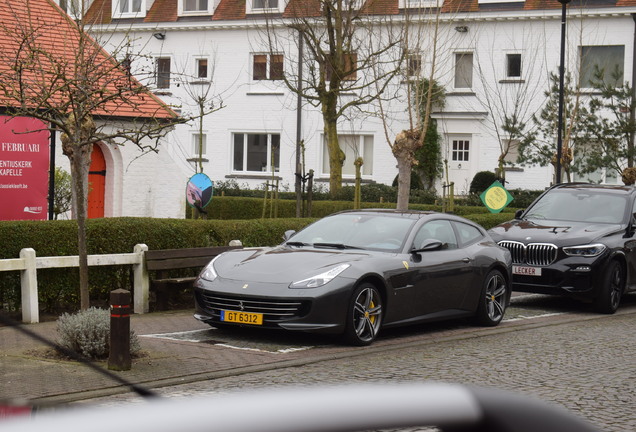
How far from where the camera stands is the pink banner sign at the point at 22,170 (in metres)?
15.9

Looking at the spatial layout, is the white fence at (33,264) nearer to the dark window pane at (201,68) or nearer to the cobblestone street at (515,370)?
the cobblestone street at (515,370)

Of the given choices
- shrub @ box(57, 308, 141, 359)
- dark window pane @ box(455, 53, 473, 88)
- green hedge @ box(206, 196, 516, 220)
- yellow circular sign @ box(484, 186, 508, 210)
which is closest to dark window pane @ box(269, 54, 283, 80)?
green hedge @ box(206, 196, 516, 220)

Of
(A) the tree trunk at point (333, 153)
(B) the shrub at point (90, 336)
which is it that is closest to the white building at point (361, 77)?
(A) the tree trunk at point (333, 153)

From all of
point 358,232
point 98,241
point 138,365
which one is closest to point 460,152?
point 98,241

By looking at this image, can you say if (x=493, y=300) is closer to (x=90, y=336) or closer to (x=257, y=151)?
(x=90, y=336)

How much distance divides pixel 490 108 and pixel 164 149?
15774mm

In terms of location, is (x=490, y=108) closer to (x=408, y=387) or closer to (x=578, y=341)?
(x=578, y=341)

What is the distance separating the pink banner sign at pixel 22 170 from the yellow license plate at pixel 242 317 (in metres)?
6.27

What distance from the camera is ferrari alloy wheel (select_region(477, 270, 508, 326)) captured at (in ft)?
42.1

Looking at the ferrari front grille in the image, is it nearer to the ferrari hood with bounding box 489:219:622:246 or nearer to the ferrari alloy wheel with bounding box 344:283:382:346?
the ferrari alloy wheel with bounding box 344:283:382:346

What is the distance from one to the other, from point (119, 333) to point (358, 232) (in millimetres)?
3741

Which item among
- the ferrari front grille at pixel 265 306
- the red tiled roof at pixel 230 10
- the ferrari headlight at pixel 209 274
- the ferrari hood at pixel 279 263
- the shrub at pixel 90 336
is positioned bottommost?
the shrub at pixel 90 336

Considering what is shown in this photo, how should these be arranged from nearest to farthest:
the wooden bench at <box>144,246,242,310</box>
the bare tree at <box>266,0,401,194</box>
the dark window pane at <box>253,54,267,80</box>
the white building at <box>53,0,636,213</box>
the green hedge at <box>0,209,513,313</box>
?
the green hedge at <box>0,209,513,313</box> → the wooden bench at <box>144,246,242,310</box> → the bare tree at <box>266,0,401,194</box> → the white building at <box>53,0,636,213</box> → the dark window pane at <box>253,54,267,80</box>

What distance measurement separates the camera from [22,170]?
16.1m
